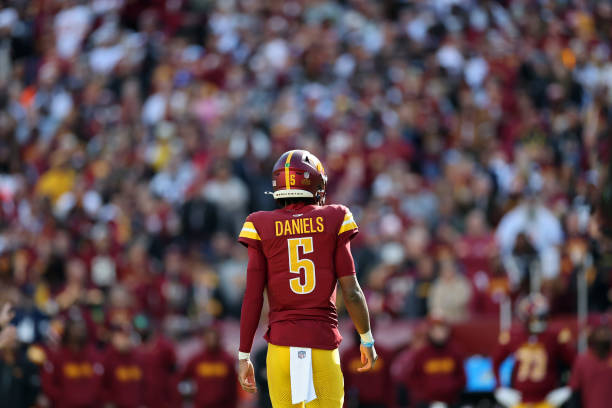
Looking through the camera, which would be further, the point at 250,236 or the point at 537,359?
the point at 537,359

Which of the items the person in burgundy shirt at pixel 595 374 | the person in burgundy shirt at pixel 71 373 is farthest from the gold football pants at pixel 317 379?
the person in burgundy shirt at pixel 71 373

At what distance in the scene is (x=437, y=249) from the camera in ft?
42.3

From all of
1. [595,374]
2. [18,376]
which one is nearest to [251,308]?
[595,374]

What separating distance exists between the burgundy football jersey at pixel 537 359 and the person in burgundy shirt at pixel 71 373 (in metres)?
4.55

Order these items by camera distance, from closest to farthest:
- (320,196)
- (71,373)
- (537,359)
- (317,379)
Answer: (317,379)
(320,196)
(537,359)
(71,373)

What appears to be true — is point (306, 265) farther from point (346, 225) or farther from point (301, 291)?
point (346, 225)

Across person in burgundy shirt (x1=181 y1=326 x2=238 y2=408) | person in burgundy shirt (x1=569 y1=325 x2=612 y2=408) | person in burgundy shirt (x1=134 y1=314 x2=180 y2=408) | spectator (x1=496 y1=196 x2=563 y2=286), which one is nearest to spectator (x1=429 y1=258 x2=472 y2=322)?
spectator (x1=496 y1=196 x2=563 y2=286)

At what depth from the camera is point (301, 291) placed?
18.6 ft

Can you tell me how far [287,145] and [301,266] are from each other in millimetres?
9792

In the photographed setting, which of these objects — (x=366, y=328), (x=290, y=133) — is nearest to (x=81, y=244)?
(x=290, y=133)

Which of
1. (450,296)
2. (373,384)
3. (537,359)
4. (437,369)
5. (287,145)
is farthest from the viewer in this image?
(287,145)

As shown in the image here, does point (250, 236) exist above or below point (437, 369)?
above

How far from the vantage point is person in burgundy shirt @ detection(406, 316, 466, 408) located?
1108 cm

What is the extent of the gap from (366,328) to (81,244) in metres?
8.94
